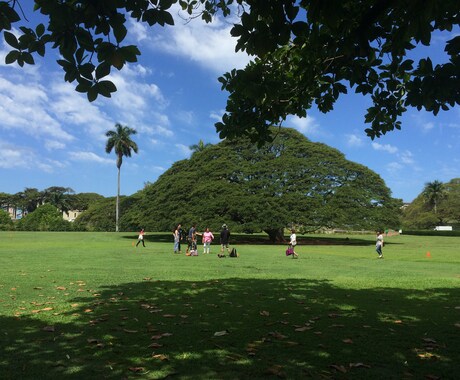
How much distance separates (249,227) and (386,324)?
1155 inches

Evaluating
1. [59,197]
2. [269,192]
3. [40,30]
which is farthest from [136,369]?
[59,197]

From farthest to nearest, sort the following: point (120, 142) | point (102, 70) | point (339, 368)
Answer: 1. point (120, 142)
2. point (339, 368)
3. point (102, 70)

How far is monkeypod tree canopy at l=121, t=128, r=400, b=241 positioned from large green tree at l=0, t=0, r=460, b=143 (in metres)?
28.8

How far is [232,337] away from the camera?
18.0 feet

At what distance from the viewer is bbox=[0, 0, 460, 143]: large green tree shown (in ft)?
12.3

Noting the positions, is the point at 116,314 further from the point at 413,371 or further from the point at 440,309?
the point at 440,309

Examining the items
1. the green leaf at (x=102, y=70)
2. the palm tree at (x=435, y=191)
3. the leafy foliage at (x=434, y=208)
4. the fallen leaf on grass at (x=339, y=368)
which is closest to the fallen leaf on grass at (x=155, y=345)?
the fallen leaf on grass at (x=339, y=368)

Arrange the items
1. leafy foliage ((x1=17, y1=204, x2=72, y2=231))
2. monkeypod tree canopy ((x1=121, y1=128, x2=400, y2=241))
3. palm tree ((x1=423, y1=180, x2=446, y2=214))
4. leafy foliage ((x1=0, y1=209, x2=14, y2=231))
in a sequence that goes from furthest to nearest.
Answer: palm tree ((x1=423, y1=180, x2=446, y2=214)) → leafy foliage ((x1=17, y1=204, x2=72, y2=231)) → leafy foliage ((x1=0, y1=209, x2=14, y2=231)) → monkeypod tree canopy ((x1=121, y1=128, x2=400, y2=241))

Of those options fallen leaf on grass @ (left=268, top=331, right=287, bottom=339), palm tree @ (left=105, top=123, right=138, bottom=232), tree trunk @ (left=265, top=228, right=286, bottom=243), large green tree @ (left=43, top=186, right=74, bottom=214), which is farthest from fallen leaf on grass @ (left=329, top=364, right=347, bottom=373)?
large green tree @ (left=43, top=186, right=74, bottom=214)

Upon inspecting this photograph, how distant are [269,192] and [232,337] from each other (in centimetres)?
3222

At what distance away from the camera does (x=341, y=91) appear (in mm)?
6898

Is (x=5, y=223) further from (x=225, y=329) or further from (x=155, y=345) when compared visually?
(x=155, y=345)

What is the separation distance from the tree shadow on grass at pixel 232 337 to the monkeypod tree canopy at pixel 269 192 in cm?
2736

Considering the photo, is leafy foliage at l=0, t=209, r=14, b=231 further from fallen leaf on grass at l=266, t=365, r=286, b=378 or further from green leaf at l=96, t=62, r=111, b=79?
fallen leaf on grass at l=266, t=365, r=286, b=378
